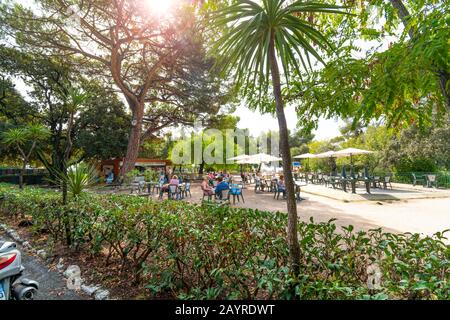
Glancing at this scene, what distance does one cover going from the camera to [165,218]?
3076 millimetres

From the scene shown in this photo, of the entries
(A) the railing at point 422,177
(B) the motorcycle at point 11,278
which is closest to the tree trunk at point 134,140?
(B) the motorcycle at point 11,278

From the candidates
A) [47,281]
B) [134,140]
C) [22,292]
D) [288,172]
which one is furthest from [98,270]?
[134,140]

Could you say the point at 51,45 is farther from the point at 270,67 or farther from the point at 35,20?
the point at 270,67

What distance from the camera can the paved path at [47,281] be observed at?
3055 mm

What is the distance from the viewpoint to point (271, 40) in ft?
6.84

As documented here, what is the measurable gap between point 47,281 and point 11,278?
118 cm

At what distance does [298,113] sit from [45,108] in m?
24.6

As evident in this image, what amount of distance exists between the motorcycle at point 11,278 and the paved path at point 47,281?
0.60 m

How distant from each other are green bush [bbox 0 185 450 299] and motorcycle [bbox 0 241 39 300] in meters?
1.05

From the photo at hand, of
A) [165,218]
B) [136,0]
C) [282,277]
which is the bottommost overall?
[282,277]

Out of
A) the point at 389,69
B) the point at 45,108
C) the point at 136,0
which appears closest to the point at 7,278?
the point at 389,69

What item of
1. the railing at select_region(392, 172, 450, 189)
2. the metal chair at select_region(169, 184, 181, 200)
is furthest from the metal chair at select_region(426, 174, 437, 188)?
the metal chair at select_region(169, 184, 181, 200)

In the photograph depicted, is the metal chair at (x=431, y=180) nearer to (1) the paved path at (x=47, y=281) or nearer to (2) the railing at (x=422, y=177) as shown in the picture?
(2) the railing at (x=422, y=177)

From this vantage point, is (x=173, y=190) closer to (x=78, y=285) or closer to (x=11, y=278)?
(x=78, y=285)
